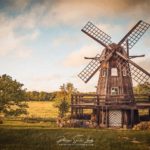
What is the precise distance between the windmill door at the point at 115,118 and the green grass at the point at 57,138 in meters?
8.26

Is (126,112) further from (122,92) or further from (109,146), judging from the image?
(109,146)

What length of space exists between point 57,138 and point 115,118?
1199 cm

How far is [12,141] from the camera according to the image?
20.7 meters

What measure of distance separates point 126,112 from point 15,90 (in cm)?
1427

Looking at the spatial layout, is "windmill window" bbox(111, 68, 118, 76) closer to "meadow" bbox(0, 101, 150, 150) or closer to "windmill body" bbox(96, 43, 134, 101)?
"windmill body" bbox(96, 43, 134, 101)

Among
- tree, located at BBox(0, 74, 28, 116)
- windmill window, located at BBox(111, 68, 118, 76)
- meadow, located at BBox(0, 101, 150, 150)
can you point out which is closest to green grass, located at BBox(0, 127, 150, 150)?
meadow, located at BBox(0, 101, 150, 150)

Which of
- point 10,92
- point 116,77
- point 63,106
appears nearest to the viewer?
point 116,77

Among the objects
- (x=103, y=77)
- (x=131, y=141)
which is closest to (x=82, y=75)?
(x=103, y=77)

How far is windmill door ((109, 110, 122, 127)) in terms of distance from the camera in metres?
32.3

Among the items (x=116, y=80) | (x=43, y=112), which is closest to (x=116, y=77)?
(x=116, y=80)

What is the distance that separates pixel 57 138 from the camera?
21953mm

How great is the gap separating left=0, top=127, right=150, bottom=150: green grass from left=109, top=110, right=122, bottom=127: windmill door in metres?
8.26

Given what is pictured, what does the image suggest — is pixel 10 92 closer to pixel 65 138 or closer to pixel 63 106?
pixel 63 106

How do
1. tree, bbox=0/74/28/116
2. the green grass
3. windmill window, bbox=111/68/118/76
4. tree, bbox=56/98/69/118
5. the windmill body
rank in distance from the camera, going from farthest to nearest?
tree, bbox=56/98/69/118, tree, bbox=0/74/28/116, windmill window, bbox=111/68/118/76, the windmill body, the green grass
